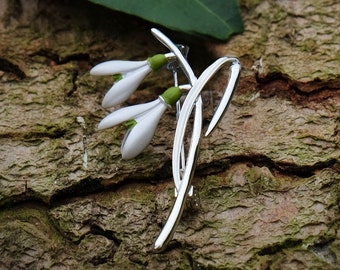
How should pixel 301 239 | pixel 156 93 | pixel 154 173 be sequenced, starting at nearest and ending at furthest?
pixel 301 239, pixel 154 173, pixel 156 93

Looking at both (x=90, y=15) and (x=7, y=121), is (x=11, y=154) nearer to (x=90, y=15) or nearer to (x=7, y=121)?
(x=7, y=121)

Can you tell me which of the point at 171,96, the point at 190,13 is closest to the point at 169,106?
the point at 171,96

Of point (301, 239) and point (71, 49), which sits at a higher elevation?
point (71, 49)

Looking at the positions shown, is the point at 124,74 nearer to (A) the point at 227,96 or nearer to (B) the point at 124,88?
(B) the point at 124,88

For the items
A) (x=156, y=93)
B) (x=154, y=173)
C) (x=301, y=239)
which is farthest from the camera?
(x=156, y=93)

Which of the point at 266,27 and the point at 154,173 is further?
the point at 266,27

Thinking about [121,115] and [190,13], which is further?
[190,13]

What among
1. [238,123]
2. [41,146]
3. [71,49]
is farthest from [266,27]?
[41,146]
